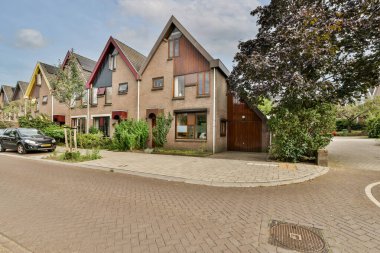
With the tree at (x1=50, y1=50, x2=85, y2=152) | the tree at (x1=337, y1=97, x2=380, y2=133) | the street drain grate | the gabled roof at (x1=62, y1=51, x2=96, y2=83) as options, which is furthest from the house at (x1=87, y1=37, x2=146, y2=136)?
the tree at (x1=337, y1=97, x2=380, y2=133)

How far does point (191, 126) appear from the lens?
1538 cm

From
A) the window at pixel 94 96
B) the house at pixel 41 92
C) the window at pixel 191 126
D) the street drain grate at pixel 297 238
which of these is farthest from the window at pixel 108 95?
the street drain grate at pixel 297 238

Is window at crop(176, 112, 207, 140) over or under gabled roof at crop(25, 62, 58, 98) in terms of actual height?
under

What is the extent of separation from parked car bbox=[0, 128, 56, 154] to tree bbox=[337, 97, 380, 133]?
114 feet

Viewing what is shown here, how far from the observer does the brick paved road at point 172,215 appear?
3389mm

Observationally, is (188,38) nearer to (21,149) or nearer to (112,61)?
(112,61)

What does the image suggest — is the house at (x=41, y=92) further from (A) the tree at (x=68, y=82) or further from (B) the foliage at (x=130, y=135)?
(B) the foliage at (x=130, y=135)

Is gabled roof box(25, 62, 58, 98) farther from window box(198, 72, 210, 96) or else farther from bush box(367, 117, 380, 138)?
bush box(367, 117, 380, 138)

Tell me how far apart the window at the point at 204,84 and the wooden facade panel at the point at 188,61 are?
358mm

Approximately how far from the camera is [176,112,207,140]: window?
1490cm

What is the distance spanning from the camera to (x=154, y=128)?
15.9 metres

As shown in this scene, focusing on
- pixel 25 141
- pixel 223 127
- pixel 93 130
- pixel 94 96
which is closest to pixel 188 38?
pixel 223 127

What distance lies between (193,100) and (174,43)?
4.90 m

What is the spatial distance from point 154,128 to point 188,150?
3259 millimetres
